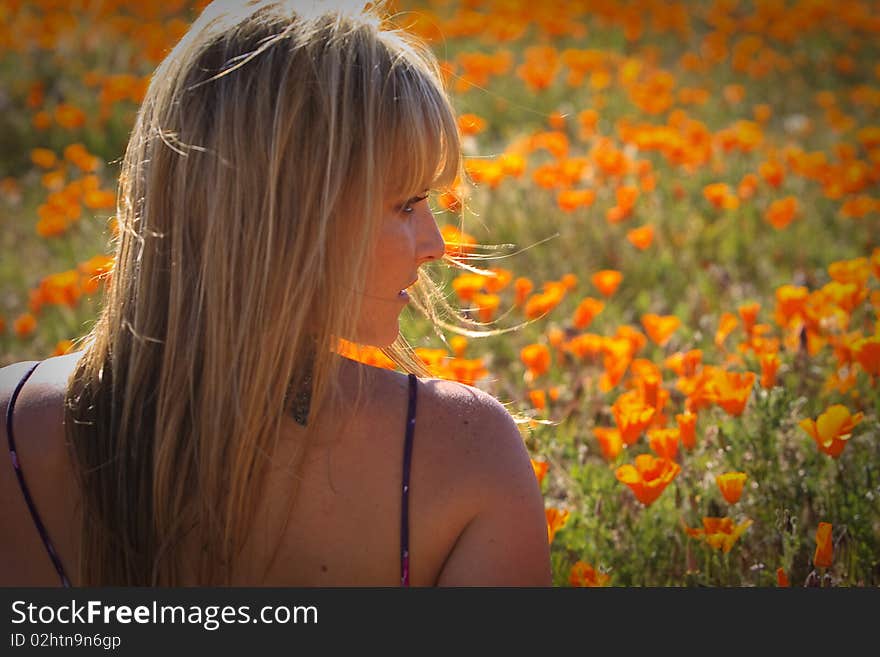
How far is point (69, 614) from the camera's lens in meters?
1.79

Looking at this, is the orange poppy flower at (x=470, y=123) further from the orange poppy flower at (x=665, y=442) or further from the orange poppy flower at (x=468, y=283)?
the orange poppy flower at (x=665, y=442)

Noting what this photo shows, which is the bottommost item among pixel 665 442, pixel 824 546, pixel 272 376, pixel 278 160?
pixel 824 546

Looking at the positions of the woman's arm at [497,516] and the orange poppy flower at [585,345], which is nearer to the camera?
the woman's arm at [497,516]

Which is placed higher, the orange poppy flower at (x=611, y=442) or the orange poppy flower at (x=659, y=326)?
the orange poppy flower at (x=659, y=326)

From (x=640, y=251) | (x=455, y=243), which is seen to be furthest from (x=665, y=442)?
(x=640, y=251)

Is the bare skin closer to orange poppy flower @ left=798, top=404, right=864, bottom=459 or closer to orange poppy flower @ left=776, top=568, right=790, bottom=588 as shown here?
orange poppy flower @ left=776, top=568, right=790, bottom=588

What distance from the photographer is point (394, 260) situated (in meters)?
1.78

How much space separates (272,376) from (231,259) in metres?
0.19

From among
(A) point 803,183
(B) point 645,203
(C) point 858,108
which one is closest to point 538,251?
(B) point 645,203

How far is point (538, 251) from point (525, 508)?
2956 millimetres

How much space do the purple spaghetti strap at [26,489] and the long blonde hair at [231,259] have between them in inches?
3.6

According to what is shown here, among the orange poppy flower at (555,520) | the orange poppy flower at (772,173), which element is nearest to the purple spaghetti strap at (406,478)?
the orange poppy flower at (555,520)

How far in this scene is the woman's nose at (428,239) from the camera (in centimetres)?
182

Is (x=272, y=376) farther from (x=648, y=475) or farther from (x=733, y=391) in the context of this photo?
(x=733, y=391)
